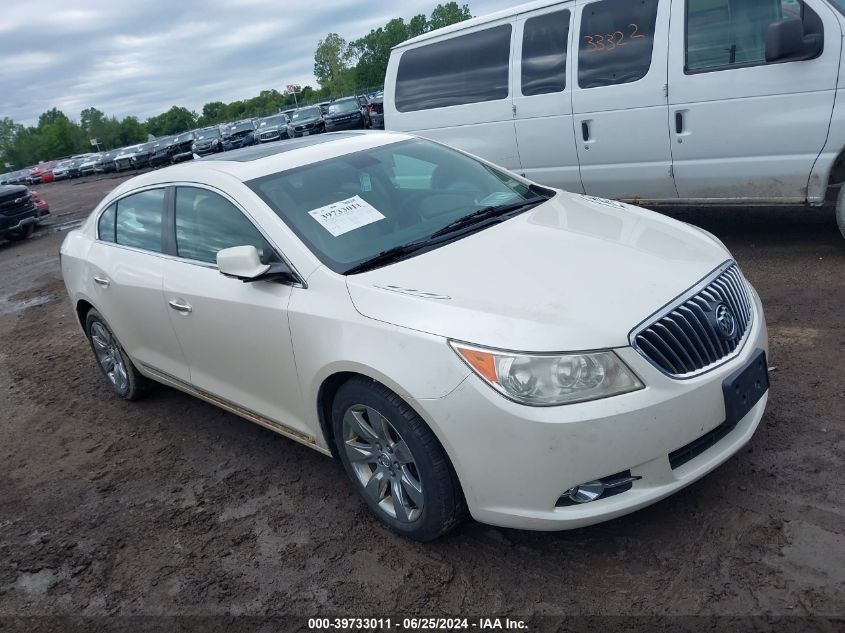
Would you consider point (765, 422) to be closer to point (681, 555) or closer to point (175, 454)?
point (681, 555)

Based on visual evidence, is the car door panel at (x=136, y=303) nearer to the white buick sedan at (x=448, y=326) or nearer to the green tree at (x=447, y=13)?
the white buick sedan at (x=448, y=326)

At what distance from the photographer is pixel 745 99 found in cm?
541

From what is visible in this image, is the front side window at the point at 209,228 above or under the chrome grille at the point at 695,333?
above

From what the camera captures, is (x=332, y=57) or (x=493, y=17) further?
(x=332, y=57)

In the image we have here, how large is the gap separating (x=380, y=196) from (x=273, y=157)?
668 mm

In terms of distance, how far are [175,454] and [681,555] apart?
9.68 ft

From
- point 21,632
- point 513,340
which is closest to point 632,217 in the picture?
point 513,340

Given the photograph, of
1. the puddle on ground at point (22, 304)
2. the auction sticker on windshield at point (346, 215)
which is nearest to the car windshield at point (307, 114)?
the puddle on ground at point (22, 304)

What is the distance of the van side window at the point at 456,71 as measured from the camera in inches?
270

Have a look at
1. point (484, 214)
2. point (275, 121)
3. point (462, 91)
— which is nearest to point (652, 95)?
point (462, 91)

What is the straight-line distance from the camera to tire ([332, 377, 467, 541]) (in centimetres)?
278

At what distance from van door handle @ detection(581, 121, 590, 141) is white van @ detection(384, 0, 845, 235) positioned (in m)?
0.02

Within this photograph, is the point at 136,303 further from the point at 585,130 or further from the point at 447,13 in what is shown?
the point at 447,13

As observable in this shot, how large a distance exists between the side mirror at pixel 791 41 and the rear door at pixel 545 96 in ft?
5.76
